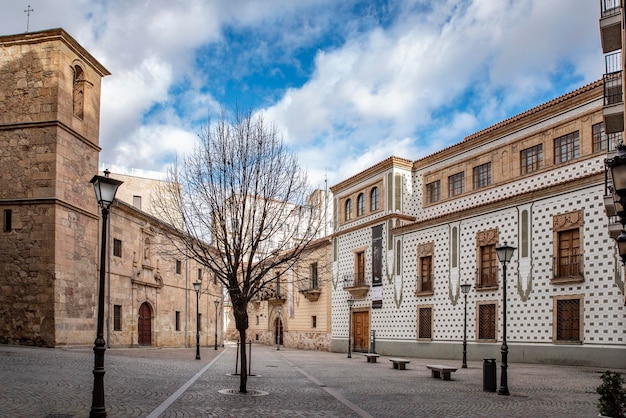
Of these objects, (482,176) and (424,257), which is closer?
(482,176)

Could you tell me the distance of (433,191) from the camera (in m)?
33.9

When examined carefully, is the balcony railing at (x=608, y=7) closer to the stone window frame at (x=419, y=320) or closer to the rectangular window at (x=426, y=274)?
the rectangular window at (x=426, y=274)

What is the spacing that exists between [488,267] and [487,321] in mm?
2439

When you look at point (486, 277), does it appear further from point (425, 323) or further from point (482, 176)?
point (482, 176)

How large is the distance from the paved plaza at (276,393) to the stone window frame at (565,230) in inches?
166

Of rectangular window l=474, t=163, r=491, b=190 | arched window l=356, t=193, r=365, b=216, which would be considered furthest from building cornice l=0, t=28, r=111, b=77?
rectangular window l=474, t=163, r=491, b=190

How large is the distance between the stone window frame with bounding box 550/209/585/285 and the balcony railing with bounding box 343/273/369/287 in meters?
14.2

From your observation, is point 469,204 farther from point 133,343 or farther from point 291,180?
point 133,343

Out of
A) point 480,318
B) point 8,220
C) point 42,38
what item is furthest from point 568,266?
point 42,38

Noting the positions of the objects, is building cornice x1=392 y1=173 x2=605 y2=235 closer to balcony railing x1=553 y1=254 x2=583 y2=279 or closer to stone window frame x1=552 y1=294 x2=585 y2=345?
balcony railing x1=553 y1=254 x2=583 y2=279

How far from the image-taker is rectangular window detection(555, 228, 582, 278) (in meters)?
23.4

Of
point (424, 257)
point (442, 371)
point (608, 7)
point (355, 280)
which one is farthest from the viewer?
point (355, 280)

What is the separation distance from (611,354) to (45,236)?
22.1m

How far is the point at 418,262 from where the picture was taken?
32.6 m
